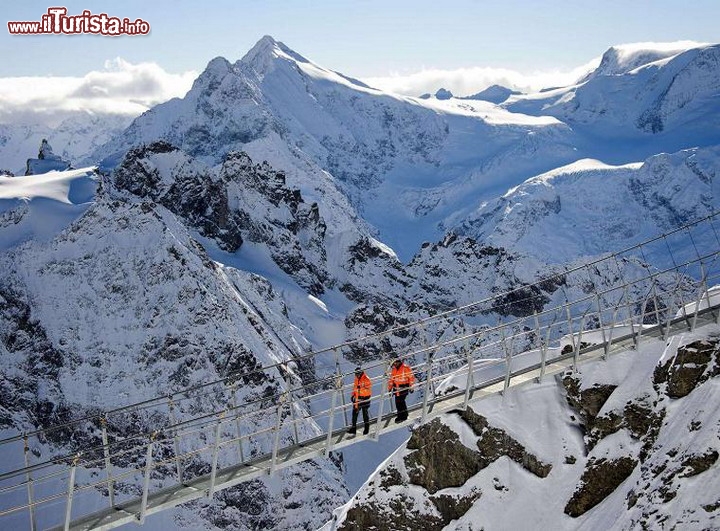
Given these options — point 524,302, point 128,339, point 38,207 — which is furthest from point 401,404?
point 524,302

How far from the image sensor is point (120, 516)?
66.9 feet

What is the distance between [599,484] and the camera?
82.0 ft

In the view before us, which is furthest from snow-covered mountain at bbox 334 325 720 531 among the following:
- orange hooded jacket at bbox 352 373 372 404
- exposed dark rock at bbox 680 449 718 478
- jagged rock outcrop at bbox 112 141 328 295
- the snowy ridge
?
jagged rock outcrop at bbox 112 141 328 295

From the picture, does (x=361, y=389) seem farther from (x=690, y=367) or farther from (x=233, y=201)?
(x=233, y=201)

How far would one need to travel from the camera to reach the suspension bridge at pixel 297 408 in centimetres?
2117

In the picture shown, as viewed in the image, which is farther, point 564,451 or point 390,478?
point 390,478

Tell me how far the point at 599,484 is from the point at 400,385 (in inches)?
238

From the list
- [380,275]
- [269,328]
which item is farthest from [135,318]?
[380,275]

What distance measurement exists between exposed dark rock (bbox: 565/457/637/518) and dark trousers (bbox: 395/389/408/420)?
5182mm

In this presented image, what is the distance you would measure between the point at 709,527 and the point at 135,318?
83.7 meters

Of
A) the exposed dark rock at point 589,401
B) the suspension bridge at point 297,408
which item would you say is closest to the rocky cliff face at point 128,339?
the suspension bridge at point 297,408

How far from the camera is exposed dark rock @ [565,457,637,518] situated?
24.8 m

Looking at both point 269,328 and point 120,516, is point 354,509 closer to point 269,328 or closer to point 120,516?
point 120,516

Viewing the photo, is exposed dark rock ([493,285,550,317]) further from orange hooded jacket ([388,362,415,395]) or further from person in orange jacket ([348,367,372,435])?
person in orange jacket ([348,367,372,435])
